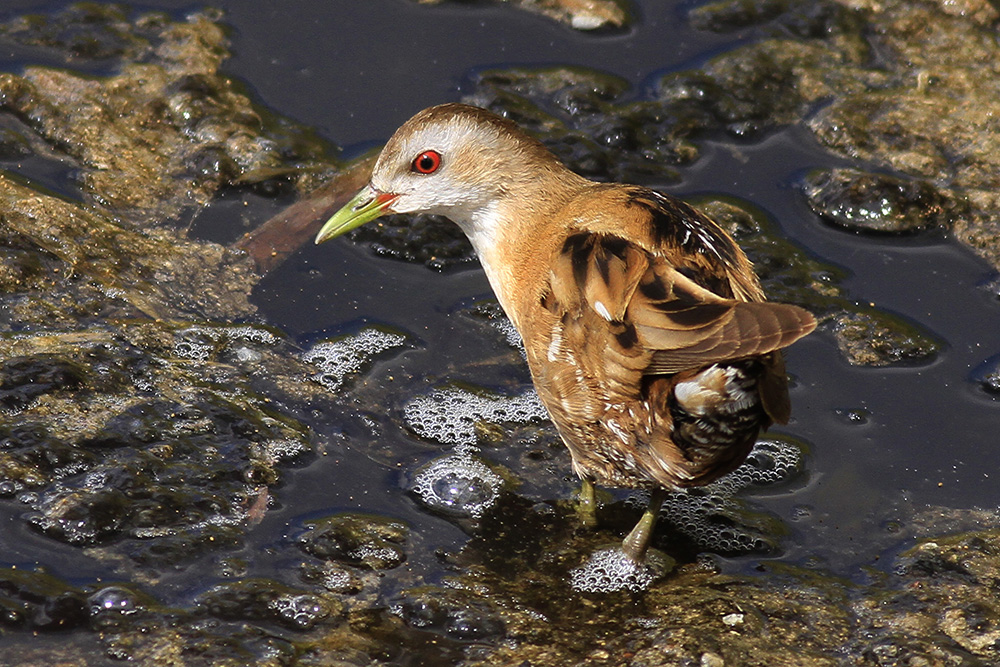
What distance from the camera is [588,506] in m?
3.82

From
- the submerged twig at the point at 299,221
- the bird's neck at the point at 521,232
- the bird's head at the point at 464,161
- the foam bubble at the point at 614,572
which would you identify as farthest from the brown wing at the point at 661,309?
the submerged twig at the point at 299,221

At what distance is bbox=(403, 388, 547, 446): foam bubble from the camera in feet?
13.3

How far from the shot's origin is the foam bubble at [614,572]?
3547mm

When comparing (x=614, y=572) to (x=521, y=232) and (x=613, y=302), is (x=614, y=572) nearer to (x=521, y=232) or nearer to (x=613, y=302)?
(x=613, y=302)

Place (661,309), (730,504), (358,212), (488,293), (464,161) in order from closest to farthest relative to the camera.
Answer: (661,309)
(730,504)
(464,161)
(358,212)
(488,293)

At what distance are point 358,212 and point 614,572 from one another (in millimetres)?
1634

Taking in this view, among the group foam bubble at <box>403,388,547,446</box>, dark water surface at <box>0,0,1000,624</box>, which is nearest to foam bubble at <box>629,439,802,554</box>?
dark water surface at <box>0,0,1000,624</box>

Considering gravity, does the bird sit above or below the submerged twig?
below

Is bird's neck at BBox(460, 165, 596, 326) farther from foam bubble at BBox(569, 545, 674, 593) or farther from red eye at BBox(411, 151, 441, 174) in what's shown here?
foam bubble at BBox(569, 545, 674, 593)

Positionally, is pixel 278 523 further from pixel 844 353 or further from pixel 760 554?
pixel 844 353

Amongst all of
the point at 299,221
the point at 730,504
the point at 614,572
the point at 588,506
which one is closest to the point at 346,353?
the point at 299,221

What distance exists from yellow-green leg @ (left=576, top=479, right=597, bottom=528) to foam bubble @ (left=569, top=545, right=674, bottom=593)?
0.49ft

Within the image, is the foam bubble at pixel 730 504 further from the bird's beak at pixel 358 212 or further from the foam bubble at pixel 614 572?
the bird's beak at pixel 358 212

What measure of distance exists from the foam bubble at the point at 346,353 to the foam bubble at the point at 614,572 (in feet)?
3.92
